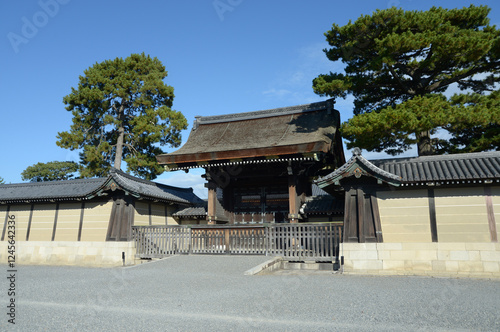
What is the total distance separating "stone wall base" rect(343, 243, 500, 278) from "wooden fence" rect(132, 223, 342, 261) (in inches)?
46.2

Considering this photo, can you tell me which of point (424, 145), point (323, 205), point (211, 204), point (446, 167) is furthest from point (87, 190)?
point (424, 145)

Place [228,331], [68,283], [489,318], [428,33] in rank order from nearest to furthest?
[228,331]
[489,318]
[68,283]
[428,33]

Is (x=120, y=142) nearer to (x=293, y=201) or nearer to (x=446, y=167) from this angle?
(x=293, y=201)

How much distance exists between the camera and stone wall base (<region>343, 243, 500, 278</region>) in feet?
32.9

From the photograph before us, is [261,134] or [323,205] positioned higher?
[261,134]

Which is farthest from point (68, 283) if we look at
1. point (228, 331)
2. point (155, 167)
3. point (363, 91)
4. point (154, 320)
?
point (155, 167)

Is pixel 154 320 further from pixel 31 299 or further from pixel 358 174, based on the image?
pixel 358 174

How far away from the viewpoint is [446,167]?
1118cm

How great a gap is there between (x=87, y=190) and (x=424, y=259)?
14.2m

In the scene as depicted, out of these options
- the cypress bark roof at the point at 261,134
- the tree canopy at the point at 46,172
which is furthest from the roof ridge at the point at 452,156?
the tree canopy at the point at 46,172

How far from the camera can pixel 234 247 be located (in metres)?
13.9

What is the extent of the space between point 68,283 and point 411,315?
26.6ft

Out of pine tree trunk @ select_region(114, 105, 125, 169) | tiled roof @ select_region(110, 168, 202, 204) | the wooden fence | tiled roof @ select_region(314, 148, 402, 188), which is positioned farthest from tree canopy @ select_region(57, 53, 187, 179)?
tiled roof @ select_region(314, 148, 402, 188)

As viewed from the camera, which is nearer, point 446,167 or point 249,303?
point 249,303
